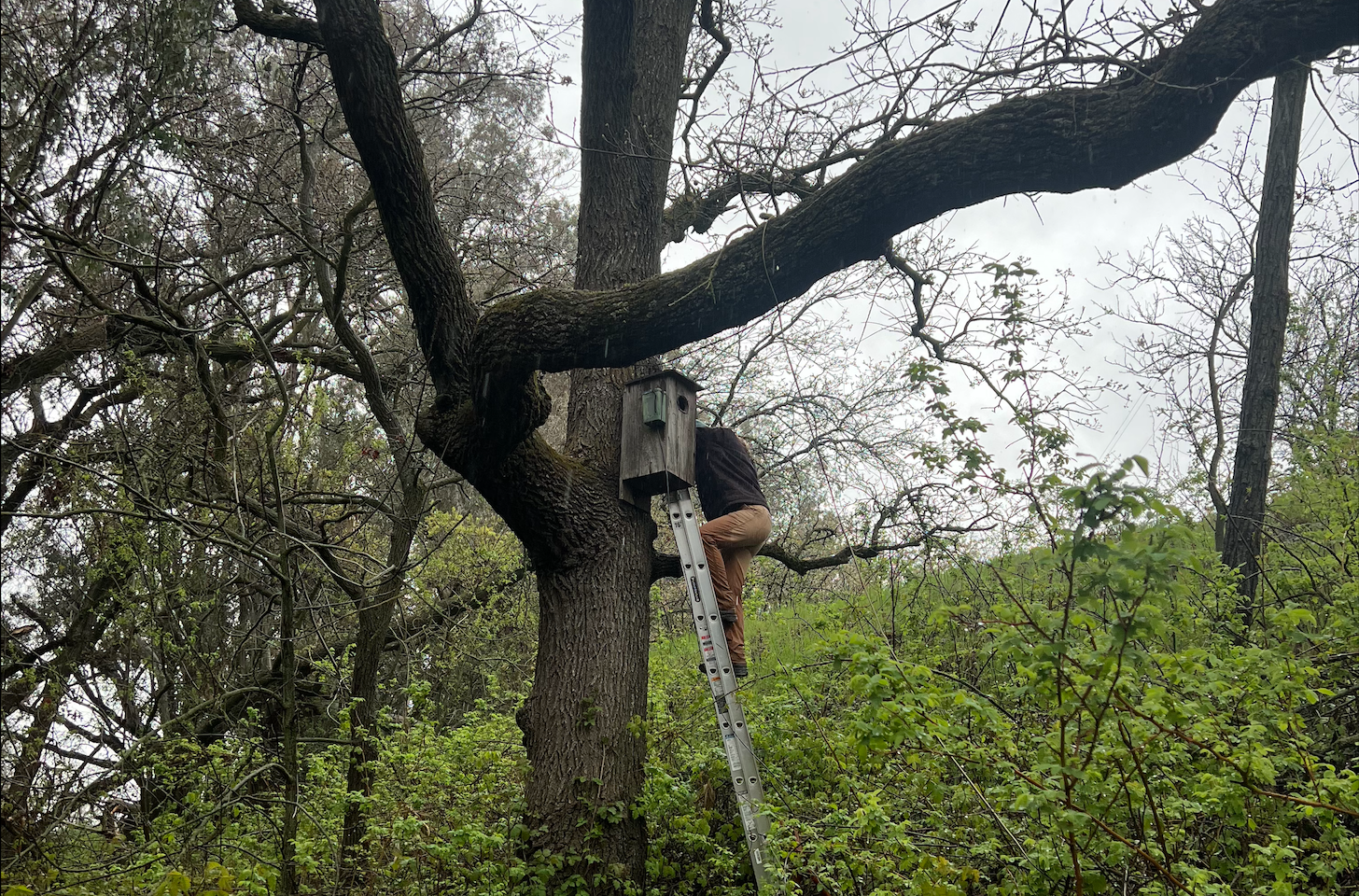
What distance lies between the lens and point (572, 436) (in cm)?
554

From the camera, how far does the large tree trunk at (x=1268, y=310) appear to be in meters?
6.70

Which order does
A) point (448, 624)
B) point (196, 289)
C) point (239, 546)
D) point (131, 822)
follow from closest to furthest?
1. point (239, 546)
2. point (131, 822)
3. point (196, 289)
4. point (448, 624)

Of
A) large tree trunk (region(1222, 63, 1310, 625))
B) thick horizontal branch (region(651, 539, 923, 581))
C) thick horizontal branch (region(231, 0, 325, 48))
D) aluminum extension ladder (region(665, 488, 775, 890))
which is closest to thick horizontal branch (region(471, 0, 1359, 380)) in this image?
aluminum extension ladder (region(665, 488, 775, 890))

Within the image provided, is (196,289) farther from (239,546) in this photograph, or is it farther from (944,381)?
(944,381)

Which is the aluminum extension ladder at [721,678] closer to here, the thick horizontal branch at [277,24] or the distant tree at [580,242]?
the distant tree at [580,242]

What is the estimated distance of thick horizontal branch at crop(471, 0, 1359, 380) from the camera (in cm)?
308

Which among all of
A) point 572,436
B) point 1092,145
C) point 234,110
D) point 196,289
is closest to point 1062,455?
point 1092,145

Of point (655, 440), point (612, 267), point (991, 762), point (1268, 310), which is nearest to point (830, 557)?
point (655, 440)

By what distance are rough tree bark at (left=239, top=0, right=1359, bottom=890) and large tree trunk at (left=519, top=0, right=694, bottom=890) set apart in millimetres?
12

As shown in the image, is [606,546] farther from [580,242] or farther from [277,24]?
[277,24]

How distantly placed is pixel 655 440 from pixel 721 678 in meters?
1.39

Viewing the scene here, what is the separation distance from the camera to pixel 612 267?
18.9 feet

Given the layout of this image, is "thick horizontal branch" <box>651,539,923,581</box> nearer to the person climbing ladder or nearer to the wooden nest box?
the person climbing ladder

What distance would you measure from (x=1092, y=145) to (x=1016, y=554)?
11.9 ft
